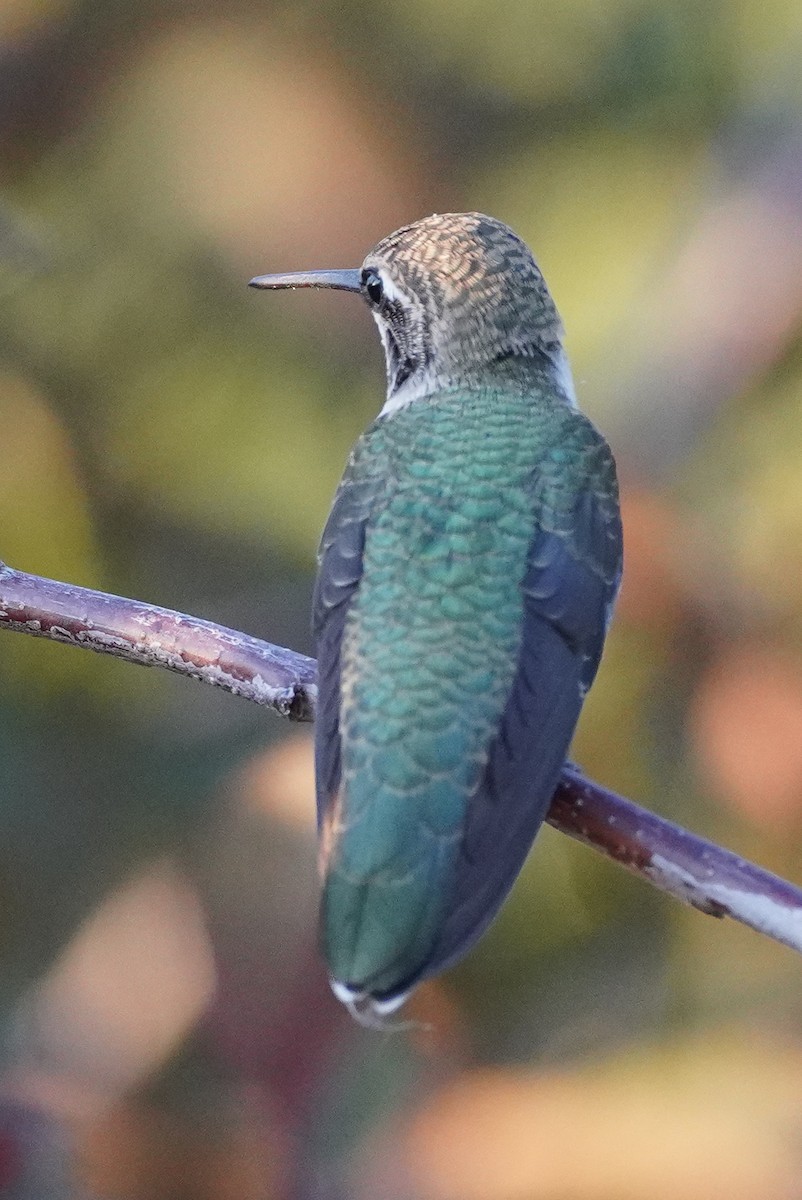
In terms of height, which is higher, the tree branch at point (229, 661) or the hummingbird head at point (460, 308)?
the hummingbird head at point (460, 308)

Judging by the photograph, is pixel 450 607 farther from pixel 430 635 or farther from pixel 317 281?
pixel 317 281

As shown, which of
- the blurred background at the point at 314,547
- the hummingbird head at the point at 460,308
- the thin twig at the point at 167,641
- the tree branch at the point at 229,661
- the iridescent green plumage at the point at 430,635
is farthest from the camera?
the blurred background at the point at 314,547

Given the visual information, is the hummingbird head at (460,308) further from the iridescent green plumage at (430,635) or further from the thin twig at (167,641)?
the thin twig at (167,641)

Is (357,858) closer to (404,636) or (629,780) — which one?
(404,636)

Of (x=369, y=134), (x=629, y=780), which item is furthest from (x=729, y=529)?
(x=369, y=134)

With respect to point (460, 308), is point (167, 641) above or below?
below

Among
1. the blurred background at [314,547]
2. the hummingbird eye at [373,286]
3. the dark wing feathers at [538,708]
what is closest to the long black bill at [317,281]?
the hummingbird eye at [373,286]

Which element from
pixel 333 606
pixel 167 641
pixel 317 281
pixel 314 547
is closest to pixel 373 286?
pixel 317 281
